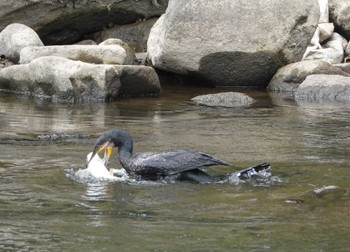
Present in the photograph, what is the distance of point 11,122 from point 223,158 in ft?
12.0

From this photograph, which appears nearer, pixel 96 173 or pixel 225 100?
pixel 96 173

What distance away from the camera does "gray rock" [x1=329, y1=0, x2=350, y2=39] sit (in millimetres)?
17891

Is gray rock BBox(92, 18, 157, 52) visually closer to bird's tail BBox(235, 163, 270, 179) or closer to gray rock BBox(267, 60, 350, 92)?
gray rock BBox(267, 60, 350, 92)

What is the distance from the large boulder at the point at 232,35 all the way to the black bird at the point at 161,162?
748 centimetres

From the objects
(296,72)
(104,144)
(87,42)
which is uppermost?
(87,42)

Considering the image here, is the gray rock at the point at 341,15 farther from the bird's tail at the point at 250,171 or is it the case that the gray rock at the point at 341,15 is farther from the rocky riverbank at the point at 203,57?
the bird's tail at the point at 250,171

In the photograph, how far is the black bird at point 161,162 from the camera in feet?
23.6

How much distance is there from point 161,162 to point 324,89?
281 inches

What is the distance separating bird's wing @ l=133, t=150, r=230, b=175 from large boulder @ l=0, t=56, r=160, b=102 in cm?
592

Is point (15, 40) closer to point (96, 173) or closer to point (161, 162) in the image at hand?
point (96, 173)

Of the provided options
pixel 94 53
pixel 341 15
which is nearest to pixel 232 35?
pixel 94 53

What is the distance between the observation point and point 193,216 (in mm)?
5969

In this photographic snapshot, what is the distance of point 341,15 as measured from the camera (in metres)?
17.9

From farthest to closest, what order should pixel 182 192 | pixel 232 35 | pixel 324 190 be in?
pixel 232 35 → pixel 182 192 → pixel 324 190
